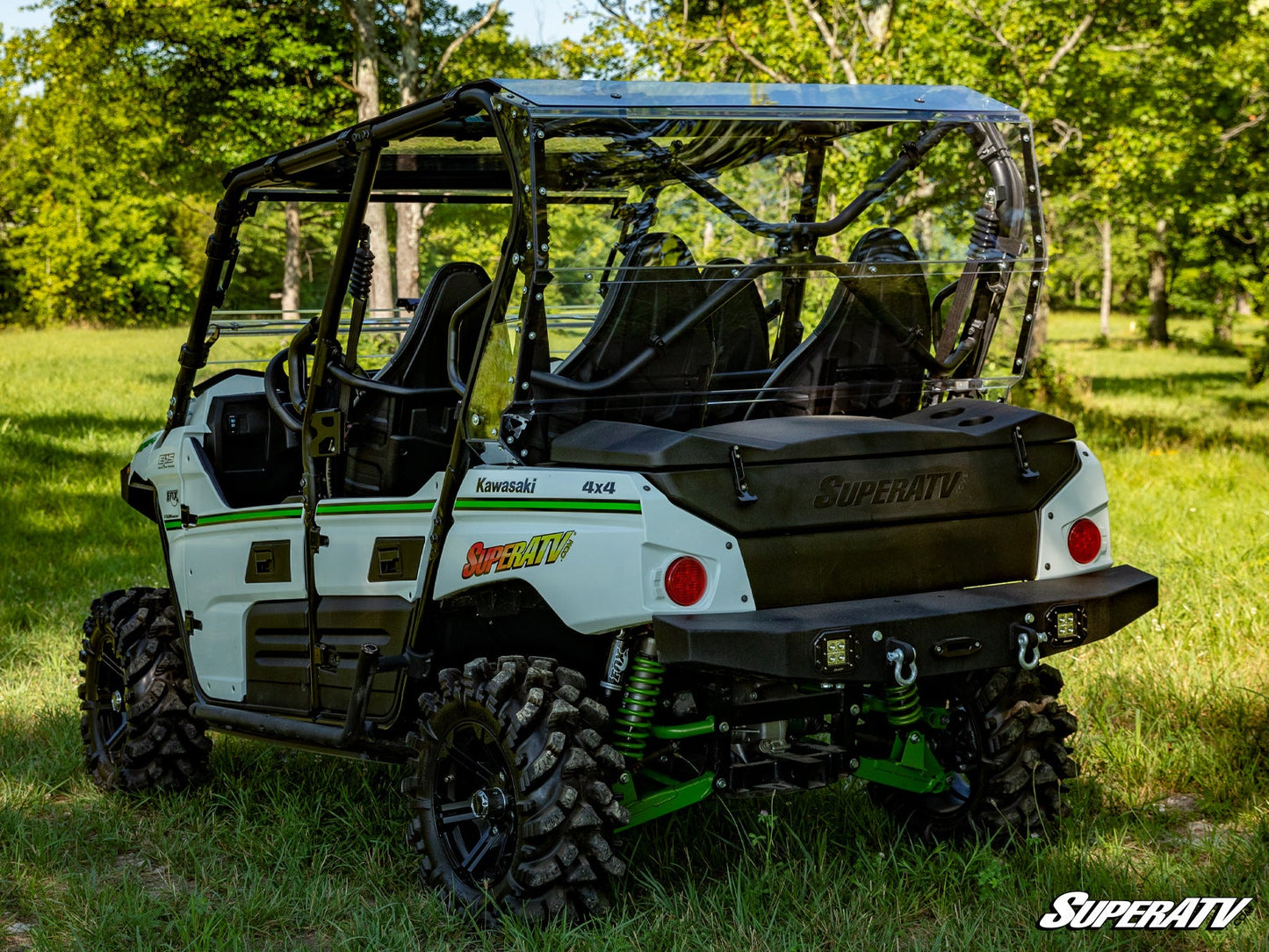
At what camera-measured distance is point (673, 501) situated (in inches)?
140

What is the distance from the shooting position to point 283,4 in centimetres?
2262

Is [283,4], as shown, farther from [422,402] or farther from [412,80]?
[422,402]

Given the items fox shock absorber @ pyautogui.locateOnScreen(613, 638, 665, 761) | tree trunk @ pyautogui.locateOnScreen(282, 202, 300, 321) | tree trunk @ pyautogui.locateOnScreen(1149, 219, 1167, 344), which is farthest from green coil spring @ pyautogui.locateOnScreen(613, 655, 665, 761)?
tree trunk @ pyautogui.locateOnScreen(1149, 219, 1167, 344)

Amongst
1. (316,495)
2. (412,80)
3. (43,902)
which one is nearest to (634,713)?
(316,495)

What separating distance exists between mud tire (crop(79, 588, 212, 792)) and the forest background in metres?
1.36

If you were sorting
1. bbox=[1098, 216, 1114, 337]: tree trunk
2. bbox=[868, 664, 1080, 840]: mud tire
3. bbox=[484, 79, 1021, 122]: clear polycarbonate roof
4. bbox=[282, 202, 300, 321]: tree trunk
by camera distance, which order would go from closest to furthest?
bbox=[484, 79, 1021, 122]: clear polycarbonate roof
bbox=[868, 664, 1080, 840]: mud tire
bbox=[282, 202, 300, 321]: tree trunk
bbox=[1098, 216, 1114, 337]: tree trunk

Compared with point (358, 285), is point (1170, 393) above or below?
below

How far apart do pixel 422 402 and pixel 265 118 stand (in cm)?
1805

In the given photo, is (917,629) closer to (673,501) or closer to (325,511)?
(673,501)

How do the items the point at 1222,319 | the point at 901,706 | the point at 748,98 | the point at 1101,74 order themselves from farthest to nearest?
1. the point at 1222,319
2. the point at 1101,74
3. the point at 901,706
4. the point at 748,98

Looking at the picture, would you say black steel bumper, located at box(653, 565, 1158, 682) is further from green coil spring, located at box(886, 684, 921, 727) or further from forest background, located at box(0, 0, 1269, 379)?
forest background, located at box(0, 0, 1269, 379)
